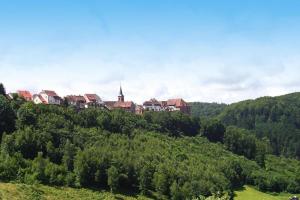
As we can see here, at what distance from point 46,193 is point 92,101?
96.3m

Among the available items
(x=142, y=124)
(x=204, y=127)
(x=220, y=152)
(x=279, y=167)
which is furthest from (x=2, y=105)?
(x=279, y=167)

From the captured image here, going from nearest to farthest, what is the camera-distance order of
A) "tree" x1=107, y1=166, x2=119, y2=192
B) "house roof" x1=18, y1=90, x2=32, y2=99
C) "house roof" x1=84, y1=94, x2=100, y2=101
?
1. "tree" x1=107, y1=166, x2=119, y2=192
2. "house roof" x1=18, y1=90, x2=32, y2=99
3. "house roof" x1=84, y1=94, x2=100, y2=101

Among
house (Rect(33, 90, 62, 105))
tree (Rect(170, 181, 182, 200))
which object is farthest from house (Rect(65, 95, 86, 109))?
tree (Rect(170, 181, 182, 200))

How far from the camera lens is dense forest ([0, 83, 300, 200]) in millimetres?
91062

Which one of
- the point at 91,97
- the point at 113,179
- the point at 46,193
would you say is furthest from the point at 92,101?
the point at 46,193

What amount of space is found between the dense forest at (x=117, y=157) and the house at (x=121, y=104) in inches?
1101

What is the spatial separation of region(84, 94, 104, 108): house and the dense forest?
869 inches

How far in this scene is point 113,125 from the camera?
13438 cm

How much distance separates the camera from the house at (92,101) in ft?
557

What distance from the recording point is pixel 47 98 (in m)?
154

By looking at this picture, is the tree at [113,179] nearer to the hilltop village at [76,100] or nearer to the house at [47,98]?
the hilltop village at [76,100]

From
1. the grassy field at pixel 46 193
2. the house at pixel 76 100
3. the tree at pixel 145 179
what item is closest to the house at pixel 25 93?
the house at pixel 76 100

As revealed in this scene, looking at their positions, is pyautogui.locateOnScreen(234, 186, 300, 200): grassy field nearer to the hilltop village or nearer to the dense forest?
the dense forest

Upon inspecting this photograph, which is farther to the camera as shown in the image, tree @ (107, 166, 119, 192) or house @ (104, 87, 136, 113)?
house @ (104, 87, 136, 113)
